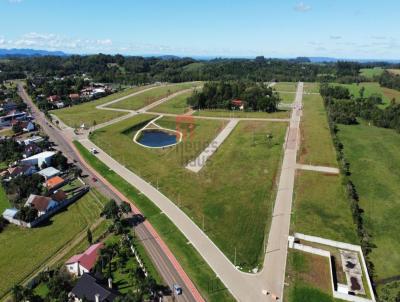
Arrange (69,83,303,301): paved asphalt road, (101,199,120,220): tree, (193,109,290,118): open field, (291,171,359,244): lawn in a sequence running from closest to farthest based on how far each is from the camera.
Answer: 1. (69,83,303,301): paved asphalt road
2. (291,171,359,244): lawn
3. (101,199,120,220): tree
4. (193,109,290,118): open field

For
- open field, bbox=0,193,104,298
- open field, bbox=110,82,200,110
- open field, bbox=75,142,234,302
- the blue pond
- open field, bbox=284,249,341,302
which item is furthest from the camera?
open field, bbox=110,82,200,110

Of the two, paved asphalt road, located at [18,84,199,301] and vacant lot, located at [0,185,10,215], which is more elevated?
paved asphalt road, located at [18,84,199,301]

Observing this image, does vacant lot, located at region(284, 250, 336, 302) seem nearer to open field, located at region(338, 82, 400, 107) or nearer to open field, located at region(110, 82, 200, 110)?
open field, located at region(110, 82, 200, 110)

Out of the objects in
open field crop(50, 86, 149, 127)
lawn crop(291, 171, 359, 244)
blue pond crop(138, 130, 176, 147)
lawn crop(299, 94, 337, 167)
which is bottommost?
blue pond crop(138, 130, 176, 147)

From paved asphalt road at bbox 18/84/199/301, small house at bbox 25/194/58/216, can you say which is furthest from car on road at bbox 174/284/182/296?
small house at bbox 25/194/58/216

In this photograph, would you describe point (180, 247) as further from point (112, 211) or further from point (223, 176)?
point (223, 176)

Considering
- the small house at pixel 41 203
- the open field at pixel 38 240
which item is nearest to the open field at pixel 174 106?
the open field at pixel 38 240
